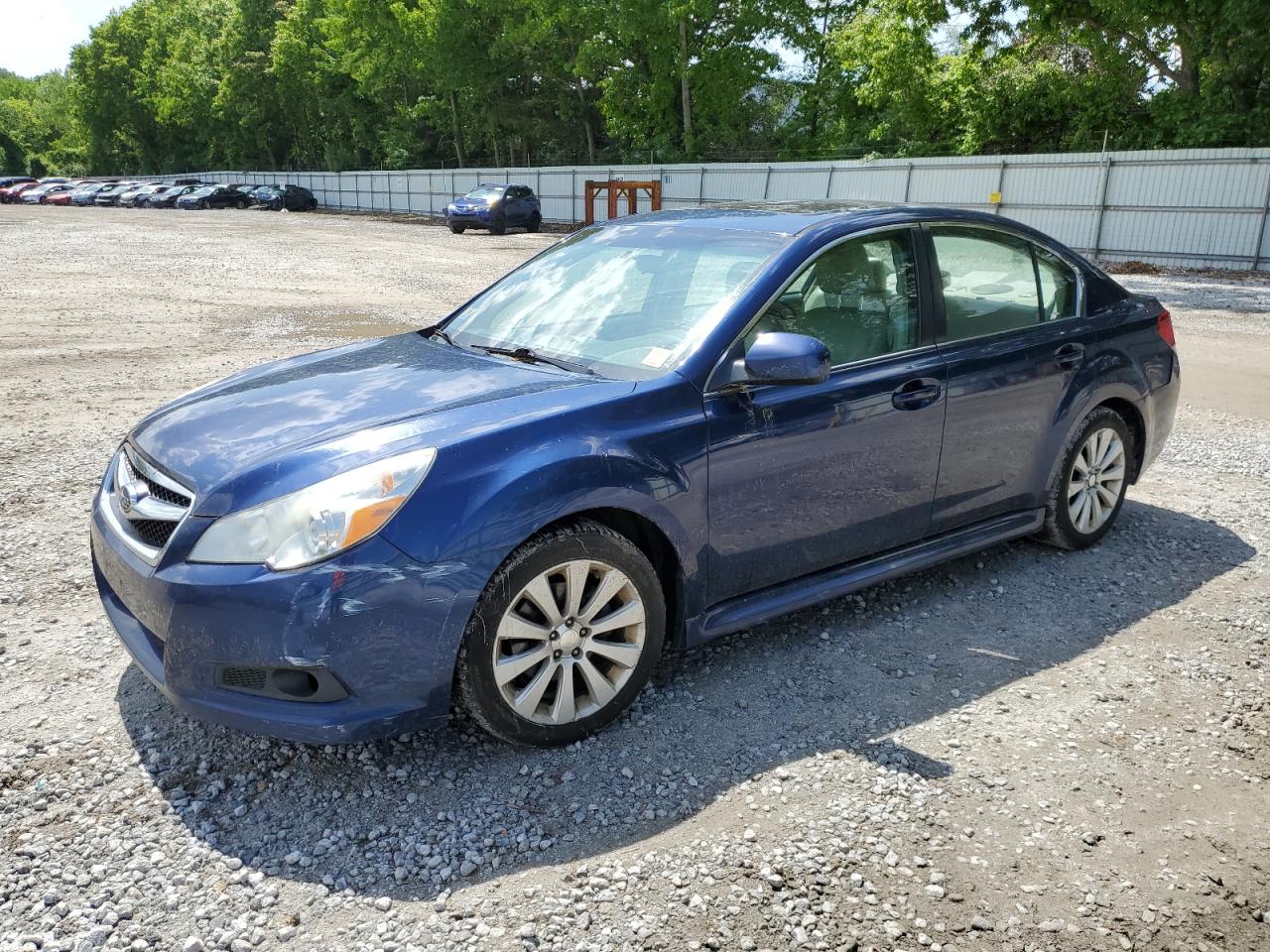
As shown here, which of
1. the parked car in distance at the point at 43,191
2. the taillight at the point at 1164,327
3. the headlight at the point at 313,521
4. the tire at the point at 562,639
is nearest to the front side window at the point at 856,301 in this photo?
the tire at the point at 562,639

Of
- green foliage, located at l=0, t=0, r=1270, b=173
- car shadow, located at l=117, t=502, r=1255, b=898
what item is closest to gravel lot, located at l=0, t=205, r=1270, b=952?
car shadow, located at l=117, t=502, r=1255, b=898

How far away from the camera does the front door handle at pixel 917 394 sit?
4.07 m

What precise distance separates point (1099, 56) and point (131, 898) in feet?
103

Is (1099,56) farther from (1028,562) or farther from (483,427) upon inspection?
(483,427)

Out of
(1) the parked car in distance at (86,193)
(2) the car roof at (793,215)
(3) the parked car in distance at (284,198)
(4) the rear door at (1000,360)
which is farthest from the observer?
(1) the parked car in distance at (86,193)

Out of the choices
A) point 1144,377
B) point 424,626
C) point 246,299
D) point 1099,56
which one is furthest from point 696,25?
point 424,626

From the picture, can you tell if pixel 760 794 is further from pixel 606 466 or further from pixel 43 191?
pixel 43 191

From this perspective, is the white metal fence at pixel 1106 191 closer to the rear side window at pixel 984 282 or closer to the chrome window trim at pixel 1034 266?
the chrome window trim at pixel 1034 266

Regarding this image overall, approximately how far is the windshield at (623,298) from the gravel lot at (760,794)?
1241mm

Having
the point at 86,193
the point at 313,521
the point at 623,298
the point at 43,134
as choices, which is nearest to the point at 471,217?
the point at 623,298

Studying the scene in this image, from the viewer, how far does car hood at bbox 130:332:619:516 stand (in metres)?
3.04

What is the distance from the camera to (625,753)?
3352 millimetres

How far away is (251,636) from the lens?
9.36ft

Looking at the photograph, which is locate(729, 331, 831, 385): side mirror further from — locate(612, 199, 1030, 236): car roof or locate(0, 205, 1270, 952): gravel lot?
locate(0, 205, 1270, 952): gravel lot
